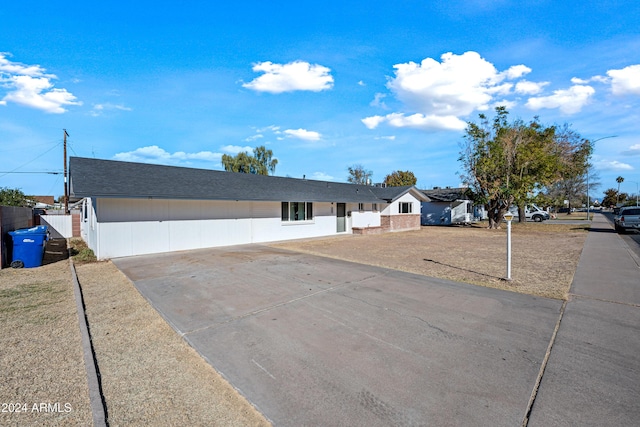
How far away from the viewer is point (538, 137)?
89.6 feet

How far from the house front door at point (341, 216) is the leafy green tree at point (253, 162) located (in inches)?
1103

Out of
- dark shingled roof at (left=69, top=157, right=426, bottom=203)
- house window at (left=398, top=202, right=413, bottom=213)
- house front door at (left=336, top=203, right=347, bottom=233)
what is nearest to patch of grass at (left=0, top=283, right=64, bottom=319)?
dark shingled roof at (left=69, top=157, right=426, bottom=203)

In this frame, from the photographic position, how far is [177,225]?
1326cm

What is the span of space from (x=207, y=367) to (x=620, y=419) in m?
4.17

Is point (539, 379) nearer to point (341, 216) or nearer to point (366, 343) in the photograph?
point (366, 343)

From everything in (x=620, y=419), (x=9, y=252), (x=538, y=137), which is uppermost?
(x=538, y=137)

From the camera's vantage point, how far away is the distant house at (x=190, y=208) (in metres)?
11.6

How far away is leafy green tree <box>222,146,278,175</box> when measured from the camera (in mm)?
46625

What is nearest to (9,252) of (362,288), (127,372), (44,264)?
(44,264)

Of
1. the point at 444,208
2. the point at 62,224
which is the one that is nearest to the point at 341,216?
the point at 444,208

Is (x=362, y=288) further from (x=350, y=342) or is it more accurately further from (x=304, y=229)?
(x=304, y=229)

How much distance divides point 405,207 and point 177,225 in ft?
63.6

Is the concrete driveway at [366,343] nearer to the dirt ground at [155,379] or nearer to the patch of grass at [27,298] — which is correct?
the dirt ground at [155,379]

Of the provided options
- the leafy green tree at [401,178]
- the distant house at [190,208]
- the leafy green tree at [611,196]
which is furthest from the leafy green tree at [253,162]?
the leafy green tree at [611,196]
